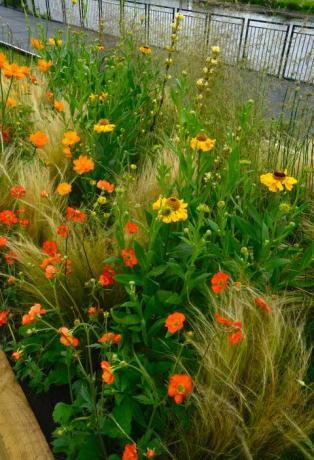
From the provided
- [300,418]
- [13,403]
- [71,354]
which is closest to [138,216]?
[71,354]

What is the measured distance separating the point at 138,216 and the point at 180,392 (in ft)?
3.17

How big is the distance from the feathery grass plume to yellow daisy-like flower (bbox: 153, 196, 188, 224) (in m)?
0.26

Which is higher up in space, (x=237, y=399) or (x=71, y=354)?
(x=71, y=354)

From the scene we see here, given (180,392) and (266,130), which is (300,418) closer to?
(180,392)

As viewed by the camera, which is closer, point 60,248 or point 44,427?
point 44,427

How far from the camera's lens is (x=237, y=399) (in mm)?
1262

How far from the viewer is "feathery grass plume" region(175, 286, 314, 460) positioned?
1113 mm

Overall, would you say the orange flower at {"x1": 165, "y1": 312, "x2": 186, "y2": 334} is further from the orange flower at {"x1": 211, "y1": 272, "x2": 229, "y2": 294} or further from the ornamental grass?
the orange flower at {"x1": 211, "y1": 272, "x2": 229, "y2": 294}

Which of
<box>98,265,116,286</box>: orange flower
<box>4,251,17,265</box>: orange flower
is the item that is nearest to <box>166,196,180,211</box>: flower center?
<box>98,265,116,286</box>: orange flower

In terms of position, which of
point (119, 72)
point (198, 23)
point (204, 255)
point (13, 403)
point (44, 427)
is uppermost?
point (198, 23)

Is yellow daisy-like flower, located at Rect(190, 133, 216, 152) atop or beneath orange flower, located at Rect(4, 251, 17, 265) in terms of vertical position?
atop

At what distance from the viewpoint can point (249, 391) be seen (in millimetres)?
1219

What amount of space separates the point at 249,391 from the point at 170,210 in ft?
1.87

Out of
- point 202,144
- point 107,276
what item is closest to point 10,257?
point 107,276
